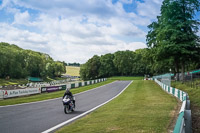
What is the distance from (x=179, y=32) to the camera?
32344mm

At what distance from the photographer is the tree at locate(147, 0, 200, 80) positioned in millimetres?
32094

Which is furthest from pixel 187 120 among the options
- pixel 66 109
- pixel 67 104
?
pixel 66 109

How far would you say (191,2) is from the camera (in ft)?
111

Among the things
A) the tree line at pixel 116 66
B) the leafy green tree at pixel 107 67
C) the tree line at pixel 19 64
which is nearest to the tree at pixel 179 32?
the tree line at pixel 19 64

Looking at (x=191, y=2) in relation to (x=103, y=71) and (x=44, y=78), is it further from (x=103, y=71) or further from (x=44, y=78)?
(x=44, y=78)

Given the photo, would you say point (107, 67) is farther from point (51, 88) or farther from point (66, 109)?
point (66, 109)

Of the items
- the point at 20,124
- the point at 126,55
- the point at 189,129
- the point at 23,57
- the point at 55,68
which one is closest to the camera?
the point at 189,129

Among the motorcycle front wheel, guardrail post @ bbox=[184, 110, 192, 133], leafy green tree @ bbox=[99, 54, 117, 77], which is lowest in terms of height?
the motorcycle front wheel

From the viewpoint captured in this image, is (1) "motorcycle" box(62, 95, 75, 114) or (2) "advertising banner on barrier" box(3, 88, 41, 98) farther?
(2) "advertising banner on barrier" box(3, 88, 41, 98)

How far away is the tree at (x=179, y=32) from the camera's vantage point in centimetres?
3209

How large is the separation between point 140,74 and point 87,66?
94.1 feet

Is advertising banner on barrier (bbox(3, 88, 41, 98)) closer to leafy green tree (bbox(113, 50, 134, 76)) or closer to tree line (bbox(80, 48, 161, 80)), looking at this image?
tree line (bbox(80, 48, 161, 80))

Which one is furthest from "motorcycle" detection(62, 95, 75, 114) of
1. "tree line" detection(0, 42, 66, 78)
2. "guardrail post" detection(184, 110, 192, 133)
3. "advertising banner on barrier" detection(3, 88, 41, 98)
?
"tree line" detection(0, 42, 66, 78)

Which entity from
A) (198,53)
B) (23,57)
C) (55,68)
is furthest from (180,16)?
(55,68)
